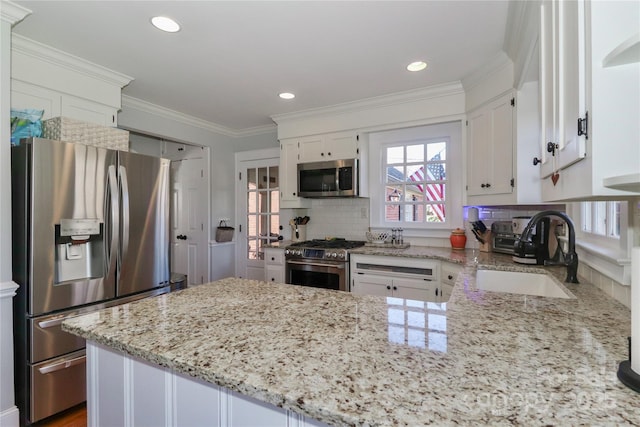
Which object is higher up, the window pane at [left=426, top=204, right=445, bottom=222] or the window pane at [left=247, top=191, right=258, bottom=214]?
the window pane at [left=247, top=191, right=258, bottom=214]

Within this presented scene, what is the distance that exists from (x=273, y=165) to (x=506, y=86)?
284 cm

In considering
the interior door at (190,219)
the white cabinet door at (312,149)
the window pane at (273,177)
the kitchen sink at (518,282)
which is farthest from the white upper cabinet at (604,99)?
the interior door at (190,219)

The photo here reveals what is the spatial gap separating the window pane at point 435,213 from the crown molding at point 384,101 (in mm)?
1115

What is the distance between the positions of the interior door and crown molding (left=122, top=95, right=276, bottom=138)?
0.48 meters

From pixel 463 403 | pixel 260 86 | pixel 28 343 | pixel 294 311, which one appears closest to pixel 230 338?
pixel 294 311

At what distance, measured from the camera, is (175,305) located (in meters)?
1.18

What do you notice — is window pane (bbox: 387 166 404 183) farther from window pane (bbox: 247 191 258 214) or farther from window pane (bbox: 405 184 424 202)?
window pane (bbox: 247 191 258 214)

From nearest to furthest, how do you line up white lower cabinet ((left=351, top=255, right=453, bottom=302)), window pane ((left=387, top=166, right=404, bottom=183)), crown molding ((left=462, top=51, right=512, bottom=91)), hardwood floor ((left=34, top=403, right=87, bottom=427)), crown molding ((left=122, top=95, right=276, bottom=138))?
hardwood floor ((left=34, top=403, right=87, bottom=427)), crown molding ((left=462, top=51, right=512, bottom=91)), white lower cabinet ((left=351, top=255, right=453, bottom=302)), crown molding ((left=122, top=95, right=276, bottom=138)), window pane ((left=387, top=166, right=404, bottom=183))

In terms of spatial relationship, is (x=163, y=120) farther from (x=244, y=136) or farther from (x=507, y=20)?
(x=507, y=20)

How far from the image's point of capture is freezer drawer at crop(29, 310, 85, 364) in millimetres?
1814

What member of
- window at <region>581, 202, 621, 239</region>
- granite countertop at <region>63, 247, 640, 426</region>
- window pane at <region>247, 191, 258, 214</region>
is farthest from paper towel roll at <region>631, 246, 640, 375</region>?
window pane at <region>247, 191, 258, 214</region>

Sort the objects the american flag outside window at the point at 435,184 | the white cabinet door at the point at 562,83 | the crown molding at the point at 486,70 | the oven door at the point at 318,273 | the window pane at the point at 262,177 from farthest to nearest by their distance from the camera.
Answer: the window pane at the point at 262,177 < the american flag outside window at the point at 435,184 < the oven door at the point at 318,273 < the crown molding at the point at 486,70 < the white cabinet door at the point at 562,83

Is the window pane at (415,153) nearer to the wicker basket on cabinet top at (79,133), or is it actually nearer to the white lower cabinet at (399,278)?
the white lower cabinet at (399,278)

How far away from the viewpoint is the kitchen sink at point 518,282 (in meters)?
1.79
